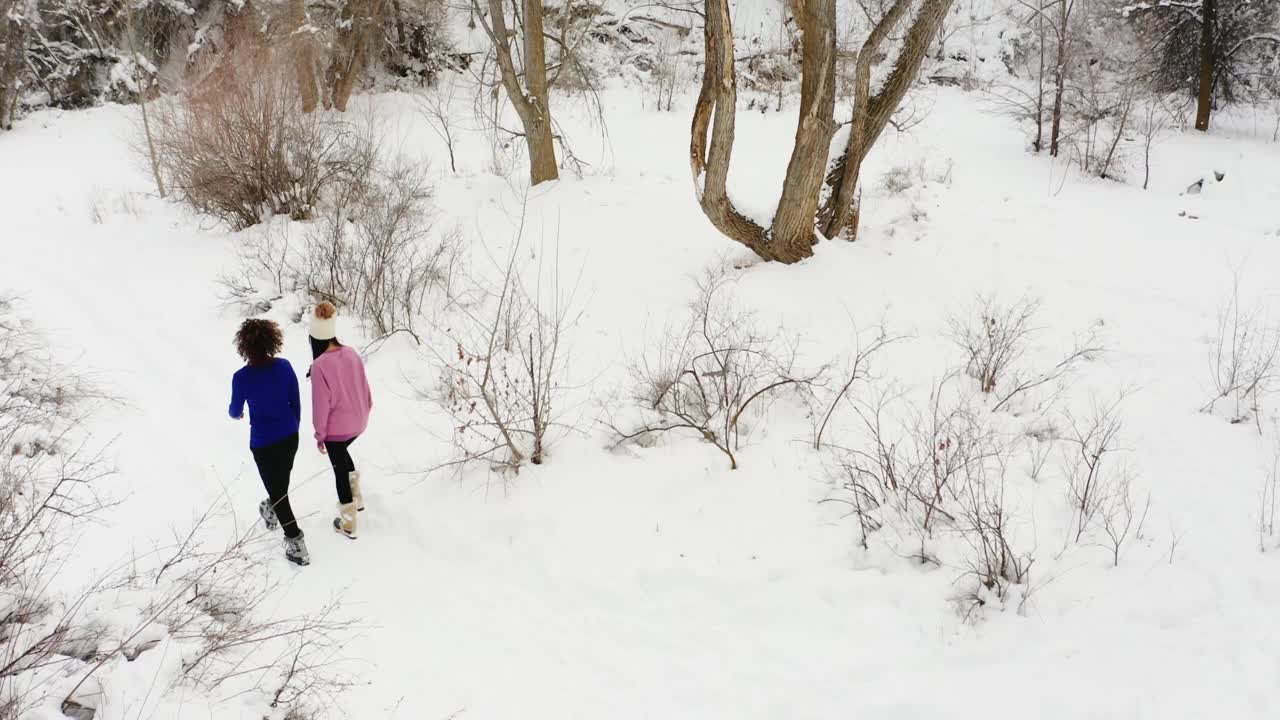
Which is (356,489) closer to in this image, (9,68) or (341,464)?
(341,464)

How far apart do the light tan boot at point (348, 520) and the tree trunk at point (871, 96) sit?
5862 mm

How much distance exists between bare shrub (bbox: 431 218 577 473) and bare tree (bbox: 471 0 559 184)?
3248 mm

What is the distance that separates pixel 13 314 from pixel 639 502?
6.91m

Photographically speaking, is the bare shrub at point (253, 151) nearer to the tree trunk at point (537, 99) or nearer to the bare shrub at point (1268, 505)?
the tree trunk at point (537, 99)

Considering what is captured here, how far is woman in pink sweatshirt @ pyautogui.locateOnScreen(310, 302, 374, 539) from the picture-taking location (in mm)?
4031

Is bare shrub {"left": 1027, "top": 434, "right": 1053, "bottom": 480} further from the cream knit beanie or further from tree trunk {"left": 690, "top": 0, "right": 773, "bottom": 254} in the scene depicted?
the cream knit beanie

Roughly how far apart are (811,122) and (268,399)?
5.52 m

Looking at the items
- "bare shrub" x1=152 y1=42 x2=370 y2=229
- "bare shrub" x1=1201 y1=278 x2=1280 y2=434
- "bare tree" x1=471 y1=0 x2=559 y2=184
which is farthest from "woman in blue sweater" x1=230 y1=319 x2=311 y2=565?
"bare tree" x1=471 y1=0 x2=559 y2=184

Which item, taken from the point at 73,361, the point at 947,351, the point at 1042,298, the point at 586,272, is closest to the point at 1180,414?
the point at 947,351

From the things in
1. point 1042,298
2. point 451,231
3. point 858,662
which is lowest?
point 858,662

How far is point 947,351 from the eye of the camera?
615cm

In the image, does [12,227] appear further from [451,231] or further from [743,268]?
[743,268]

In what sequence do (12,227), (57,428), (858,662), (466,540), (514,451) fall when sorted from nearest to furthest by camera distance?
1. (858,662)
2. (466,540)
3. (514,451)
4. (57,428)
5. (12,227)

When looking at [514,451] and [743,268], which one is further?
[743,268]
